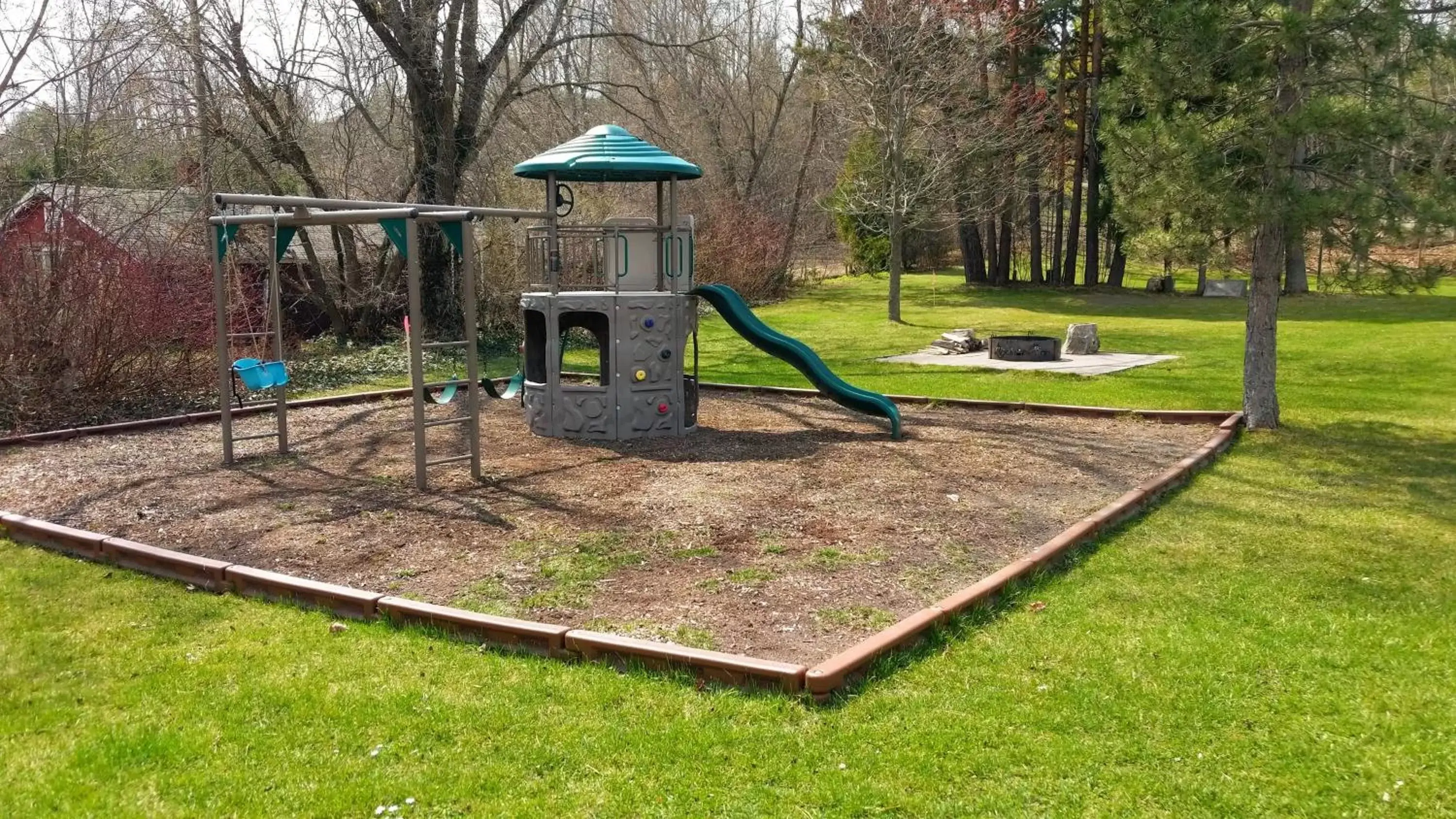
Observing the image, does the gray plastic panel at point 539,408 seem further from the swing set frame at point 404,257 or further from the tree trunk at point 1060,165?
the tree trunk at point 1060,165

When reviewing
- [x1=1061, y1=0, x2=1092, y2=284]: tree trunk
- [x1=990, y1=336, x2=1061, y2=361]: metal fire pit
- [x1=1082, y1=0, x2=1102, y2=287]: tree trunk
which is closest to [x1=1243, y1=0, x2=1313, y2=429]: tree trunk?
[x1=990, y1=336, x2=1061, y2=361]: metal fire pit

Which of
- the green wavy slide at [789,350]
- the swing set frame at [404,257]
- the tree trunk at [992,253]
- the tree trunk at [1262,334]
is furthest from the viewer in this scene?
the tree trunk at [992,253]

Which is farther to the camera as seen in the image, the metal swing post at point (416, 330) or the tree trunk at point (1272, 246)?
the tree trunk at point (1272, 246)

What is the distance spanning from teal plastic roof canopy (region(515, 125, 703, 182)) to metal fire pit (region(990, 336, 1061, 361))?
7.05 meters

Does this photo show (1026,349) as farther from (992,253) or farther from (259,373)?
(992,253)

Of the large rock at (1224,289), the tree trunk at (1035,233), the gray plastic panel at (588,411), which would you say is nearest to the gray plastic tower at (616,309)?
the gray plastic panel at (588,411)

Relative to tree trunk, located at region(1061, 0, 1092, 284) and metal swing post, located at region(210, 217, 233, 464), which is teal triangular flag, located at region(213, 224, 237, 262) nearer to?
metal swing post, located at region(210, 217, 233, 464)

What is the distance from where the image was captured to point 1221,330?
62.4ft

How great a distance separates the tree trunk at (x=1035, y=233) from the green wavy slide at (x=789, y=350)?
20.3m

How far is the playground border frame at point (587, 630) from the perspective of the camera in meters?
3.90

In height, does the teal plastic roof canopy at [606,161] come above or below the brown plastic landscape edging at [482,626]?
above

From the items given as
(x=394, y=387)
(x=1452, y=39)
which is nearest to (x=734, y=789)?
(x=1452, y=39)

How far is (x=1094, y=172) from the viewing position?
27.4 m

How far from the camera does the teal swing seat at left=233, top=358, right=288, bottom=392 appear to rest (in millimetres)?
7754
